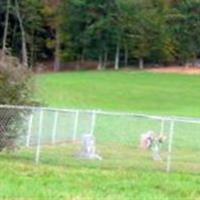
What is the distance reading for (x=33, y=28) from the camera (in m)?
76.0

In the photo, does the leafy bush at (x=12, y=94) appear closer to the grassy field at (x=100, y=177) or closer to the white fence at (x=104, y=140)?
the white fence at (x=104, y=140)

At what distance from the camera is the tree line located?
72.1 metres

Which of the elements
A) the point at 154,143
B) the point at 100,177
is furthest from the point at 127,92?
the point at 100,177

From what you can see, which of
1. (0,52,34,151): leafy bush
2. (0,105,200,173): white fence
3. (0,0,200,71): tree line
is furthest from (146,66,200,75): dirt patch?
(0,52,34,151): leafy bush

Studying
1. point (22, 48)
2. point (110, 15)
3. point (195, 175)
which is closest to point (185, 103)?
point (110, 15)

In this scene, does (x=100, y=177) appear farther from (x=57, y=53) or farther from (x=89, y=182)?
(x=57, y=53)

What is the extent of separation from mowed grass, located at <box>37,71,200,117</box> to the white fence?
14.2 m

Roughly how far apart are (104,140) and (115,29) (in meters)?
49.8

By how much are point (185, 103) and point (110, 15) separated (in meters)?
Answer: 24.5

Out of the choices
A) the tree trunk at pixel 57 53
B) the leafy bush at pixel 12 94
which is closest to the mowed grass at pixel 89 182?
the leafy bush at pixel 12 94

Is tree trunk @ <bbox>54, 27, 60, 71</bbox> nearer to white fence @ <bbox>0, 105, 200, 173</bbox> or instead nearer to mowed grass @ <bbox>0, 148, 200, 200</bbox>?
white fence @ <bbox>0, 105, 200, 173</bbox>

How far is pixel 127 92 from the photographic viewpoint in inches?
2147

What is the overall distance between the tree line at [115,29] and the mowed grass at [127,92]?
5.28 metres

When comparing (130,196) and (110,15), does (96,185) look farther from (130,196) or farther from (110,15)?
(110,15)
